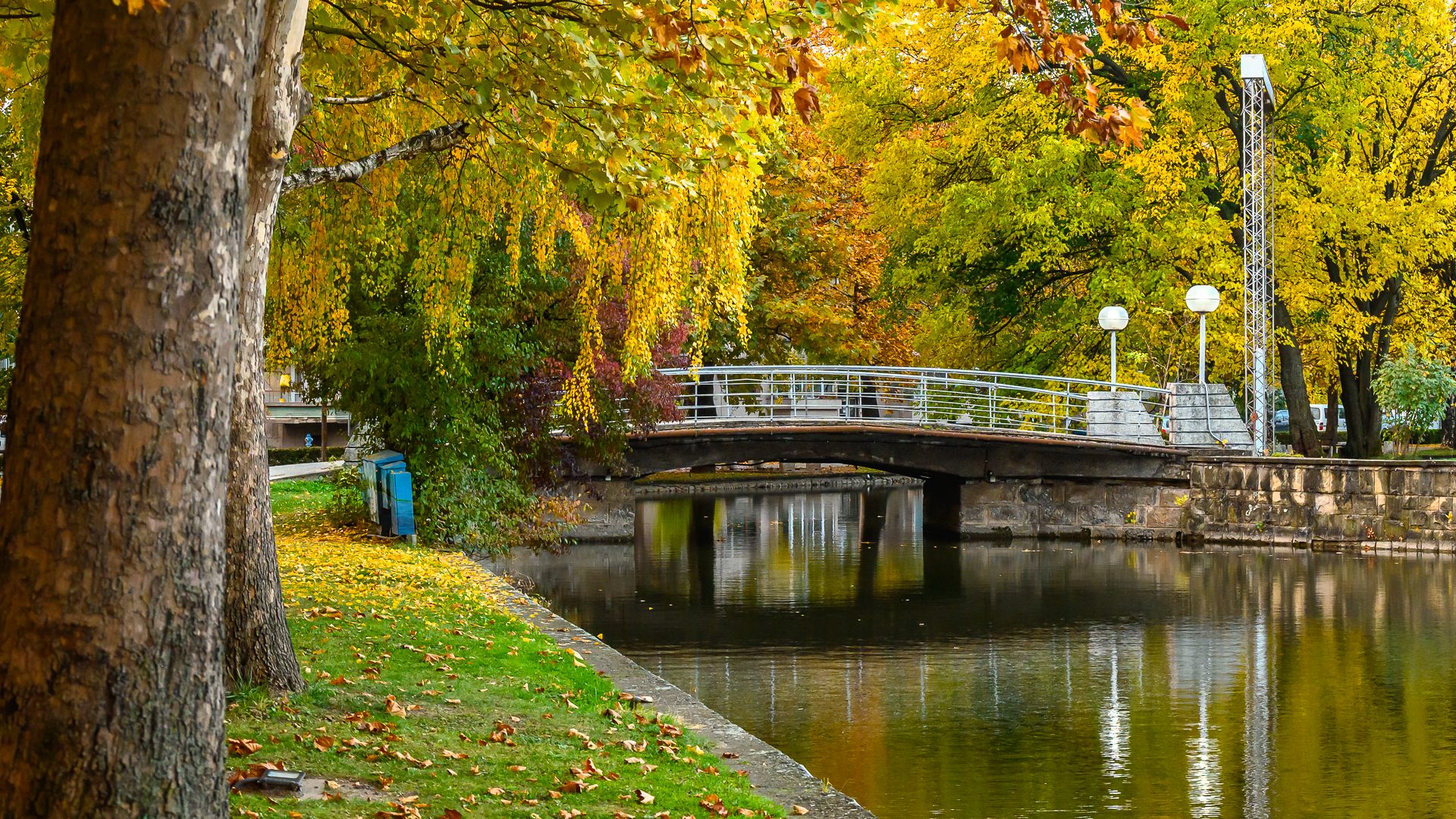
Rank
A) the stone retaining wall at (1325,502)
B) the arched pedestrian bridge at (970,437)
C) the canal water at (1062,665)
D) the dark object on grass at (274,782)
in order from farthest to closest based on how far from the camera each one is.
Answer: the arched pedestrian bridge at (970,437) < the stone retaining wall at (1325,502) < the canal water at (1062,665) < the dark object on grass at (274,782)

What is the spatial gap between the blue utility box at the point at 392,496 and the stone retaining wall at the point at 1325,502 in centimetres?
1474

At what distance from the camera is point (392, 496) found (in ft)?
57.3

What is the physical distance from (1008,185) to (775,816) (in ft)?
73.9

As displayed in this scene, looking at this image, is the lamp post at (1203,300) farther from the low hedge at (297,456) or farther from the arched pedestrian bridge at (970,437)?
the low hedge at (297,456)

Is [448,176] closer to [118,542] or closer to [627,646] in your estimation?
[627,646]

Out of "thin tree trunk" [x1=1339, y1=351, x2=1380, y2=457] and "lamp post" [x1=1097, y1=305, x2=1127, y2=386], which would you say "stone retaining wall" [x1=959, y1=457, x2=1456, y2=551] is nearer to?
"lamp post" [x1=1097, y1=305, x2=1127, y2=386]

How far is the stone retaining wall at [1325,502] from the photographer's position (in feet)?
79.3

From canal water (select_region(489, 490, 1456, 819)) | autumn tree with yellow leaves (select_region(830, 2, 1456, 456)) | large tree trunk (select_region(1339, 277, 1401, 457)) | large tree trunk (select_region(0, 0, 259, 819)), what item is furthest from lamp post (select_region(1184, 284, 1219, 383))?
large tree trunk (select_region(0, 0, 259, 819))

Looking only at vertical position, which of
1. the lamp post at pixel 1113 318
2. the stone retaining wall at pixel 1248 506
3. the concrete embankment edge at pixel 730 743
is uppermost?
the lamp post at pixel 1113 318

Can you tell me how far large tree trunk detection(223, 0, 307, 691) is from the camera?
739cm

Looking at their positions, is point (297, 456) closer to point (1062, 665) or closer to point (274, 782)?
point (1062, 665)

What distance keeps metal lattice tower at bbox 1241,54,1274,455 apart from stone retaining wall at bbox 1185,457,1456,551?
38.6 inches

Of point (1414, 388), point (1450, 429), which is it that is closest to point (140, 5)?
point (1414, 388)

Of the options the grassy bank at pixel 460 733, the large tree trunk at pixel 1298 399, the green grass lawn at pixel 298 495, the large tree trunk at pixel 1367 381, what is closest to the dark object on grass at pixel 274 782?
the grassy bank at pixel 460 733
